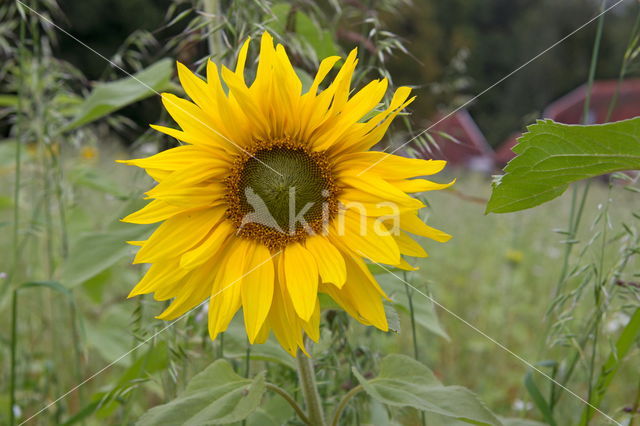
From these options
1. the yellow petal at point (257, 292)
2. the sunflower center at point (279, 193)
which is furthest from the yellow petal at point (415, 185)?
the yellow petal at point (257, 292)

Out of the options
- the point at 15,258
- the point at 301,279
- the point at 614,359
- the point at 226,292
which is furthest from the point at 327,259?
the point at 15,258

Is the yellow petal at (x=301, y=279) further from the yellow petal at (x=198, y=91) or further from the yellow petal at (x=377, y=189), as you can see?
the yellow petal at (x=198, y=91)

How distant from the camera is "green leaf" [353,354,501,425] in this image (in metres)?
0.90

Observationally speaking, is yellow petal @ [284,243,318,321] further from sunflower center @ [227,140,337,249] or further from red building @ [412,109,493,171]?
red building @ [412,109,493,171]

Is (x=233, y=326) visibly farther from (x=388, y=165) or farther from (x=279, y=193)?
(x=388, y=165)

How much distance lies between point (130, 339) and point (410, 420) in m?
1.00

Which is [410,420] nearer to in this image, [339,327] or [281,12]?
[339,327]

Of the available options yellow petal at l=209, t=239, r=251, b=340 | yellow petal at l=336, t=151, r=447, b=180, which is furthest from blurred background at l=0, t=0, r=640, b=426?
yellow petal at l=209, t=239, r=251, b=340

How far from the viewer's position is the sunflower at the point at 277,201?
92 cm

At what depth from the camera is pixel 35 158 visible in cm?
197

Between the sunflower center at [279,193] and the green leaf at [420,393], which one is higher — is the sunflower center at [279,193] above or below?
above

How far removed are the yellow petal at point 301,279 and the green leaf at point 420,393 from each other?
114 millimetres

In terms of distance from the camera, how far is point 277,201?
1046 millimetres

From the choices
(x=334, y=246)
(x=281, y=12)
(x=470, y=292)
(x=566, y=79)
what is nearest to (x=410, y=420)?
(x=334, y=246)
